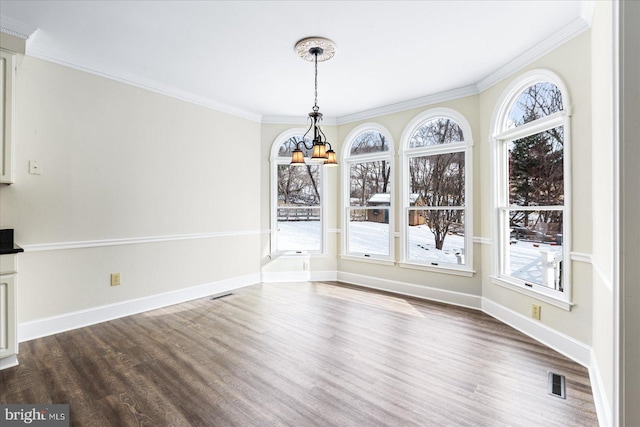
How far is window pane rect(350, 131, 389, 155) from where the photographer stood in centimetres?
501

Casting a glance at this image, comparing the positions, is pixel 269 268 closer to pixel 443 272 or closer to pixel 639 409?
pixel 443 272

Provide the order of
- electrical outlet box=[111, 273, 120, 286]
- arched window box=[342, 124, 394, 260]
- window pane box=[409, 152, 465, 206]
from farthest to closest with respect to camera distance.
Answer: arched window box=[342, 124, 394, 260], window pane box=[409, 152, 465, 206], electrical outlet box=[111, 273, 120, 286]

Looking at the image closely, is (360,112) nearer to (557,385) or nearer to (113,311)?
(557,385)

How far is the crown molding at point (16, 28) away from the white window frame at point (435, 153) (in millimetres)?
4211

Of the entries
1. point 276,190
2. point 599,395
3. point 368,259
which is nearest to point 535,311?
point 599,395

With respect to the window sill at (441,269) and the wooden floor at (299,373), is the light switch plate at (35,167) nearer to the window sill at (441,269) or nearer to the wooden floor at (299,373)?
the wooden floor at (299,373)

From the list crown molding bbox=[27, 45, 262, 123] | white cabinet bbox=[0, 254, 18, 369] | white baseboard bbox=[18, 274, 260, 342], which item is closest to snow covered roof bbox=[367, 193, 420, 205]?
crown molding bbox=[27, 45, 262, 123]

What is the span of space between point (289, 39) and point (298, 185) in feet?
9.11

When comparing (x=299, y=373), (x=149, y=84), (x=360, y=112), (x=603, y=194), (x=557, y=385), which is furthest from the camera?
(x=360, y=112)

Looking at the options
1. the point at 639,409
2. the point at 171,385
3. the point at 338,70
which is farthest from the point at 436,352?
the point at 338,70

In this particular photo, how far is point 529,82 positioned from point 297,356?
138 inches

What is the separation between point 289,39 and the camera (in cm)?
290

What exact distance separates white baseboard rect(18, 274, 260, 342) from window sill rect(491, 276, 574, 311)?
3607 mm

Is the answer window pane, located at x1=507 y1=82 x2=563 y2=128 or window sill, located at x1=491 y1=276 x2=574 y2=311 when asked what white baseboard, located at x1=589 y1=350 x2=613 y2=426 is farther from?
window pane, located at x1=507 y1=82 x2=563 y2=128
